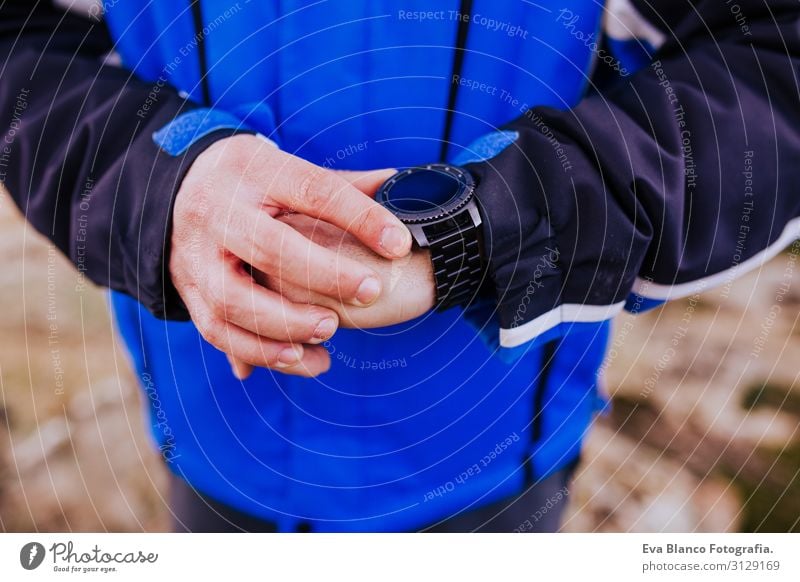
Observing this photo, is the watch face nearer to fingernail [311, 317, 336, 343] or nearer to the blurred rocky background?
fingernail [311, 317, 336, 343]

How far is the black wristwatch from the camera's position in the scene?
1.35 ft

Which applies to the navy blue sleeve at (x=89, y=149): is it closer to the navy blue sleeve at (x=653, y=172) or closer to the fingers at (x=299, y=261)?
the fingers at (x=299, y=261)

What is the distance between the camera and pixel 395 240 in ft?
1.29

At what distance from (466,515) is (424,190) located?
28 centimetres

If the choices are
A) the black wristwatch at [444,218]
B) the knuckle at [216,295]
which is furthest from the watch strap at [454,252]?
the knuckle at [216,295]

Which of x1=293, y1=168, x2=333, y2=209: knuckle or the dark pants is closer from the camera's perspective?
x1=293, y1=168, x2=333, y2=209: knuckle

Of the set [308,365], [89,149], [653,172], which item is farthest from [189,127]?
[653,172]

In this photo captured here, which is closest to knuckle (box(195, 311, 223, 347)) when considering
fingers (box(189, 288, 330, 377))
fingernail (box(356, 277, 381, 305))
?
fingers (box(189, 288, 330, 377))

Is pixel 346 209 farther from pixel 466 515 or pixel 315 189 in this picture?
pixel 466 515

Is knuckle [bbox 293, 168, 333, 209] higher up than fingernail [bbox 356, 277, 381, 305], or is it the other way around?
knuckle [bbox 293, 168, 333, 209]

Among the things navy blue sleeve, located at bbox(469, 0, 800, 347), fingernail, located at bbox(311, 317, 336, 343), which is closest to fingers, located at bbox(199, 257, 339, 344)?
fingernail, located at bbox(311, 317, 336, 343)

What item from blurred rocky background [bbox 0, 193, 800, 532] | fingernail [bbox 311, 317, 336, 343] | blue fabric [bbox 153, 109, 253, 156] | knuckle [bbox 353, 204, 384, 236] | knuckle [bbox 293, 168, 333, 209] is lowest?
blurred rocky background [bbox 0, 193, 800, 532]

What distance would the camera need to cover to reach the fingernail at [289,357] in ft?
1.44

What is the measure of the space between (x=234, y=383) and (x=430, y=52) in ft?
0.92
